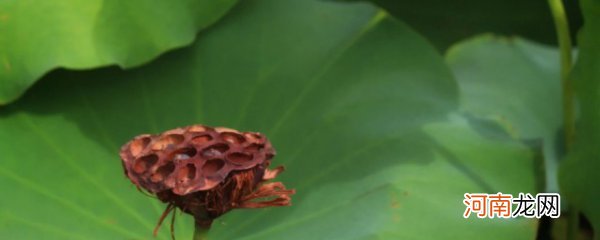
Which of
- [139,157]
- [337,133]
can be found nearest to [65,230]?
[139,157]

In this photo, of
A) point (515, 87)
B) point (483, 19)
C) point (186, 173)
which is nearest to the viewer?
point (186, 173)

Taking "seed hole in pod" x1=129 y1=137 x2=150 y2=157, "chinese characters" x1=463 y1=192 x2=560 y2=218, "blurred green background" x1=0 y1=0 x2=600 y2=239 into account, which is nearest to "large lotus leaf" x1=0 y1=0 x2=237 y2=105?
"blurred green background" x1=0 y1=0 x2=600 y2=239

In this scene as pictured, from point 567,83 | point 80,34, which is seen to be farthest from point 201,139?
point 567,83

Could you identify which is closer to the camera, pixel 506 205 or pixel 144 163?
pixel 144 163

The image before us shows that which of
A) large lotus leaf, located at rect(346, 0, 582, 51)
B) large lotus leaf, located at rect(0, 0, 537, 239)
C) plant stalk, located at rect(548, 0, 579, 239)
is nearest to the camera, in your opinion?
large lotus leaf, located at rect(0, 0, 537, 239)

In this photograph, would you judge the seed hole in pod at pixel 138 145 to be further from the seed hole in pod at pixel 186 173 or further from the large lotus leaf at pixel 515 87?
the large lotus leaf at pixel 515 87

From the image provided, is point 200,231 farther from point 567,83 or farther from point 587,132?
point 567,83

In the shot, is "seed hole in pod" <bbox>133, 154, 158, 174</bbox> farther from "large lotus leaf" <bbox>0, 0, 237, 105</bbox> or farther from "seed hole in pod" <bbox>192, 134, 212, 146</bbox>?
"large lotus leaf" <bbox>0, 0, 237, 105</bbox>
